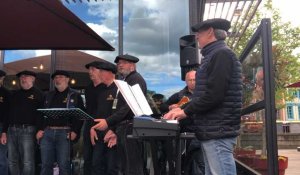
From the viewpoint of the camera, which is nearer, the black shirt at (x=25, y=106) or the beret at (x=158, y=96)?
the black shirt at (x=25, y=106)

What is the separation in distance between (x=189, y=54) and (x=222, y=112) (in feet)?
11.4

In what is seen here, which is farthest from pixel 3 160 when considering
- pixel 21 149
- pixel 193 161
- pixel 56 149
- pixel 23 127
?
pixel 193 161

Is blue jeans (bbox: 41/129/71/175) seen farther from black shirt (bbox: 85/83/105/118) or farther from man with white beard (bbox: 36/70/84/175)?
black shirt (bbox: 85/83/105/118)

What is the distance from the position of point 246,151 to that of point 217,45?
2.79 metres

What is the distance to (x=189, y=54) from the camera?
618 centimetres

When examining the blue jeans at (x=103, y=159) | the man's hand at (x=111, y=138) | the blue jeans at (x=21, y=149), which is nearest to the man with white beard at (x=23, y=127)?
the blue jeans at (x=21, y=149)

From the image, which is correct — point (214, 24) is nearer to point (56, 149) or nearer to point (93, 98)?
point (93, 98)

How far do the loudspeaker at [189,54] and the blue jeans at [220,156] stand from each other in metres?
3.37

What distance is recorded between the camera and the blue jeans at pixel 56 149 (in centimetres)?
506

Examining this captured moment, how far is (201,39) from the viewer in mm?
2992

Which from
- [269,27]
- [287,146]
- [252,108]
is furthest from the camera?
[287,146]

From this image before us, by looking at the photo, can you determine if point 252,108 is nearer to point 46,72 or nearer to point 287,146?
point 46,72

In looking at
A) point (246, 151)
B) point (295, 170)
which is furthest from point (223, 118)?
point (295, 170)

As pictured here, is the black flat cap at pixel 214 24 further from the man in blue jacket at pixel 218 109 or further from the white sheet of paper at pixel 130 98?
the white sheet of paper at pixel 130 98
